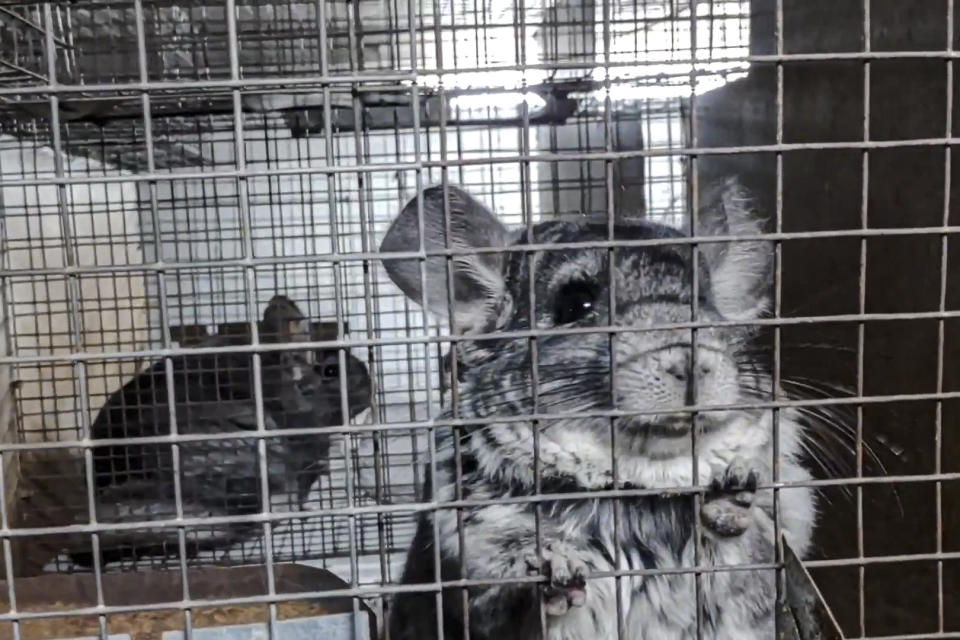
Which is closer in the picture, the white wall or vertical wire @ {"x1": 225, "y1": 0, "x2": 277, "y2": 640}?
vertical wire @ {"x1": 225, "y1": 0, "x2": 277, "y2": 640}

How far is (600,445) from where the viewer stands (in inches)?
68.4

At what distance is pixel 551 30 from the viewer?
4441mm

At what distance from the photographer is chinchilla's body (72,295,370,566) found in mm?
3473

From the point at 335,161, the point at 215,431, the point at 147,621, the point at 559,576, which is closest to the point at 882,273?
the point at 559,576

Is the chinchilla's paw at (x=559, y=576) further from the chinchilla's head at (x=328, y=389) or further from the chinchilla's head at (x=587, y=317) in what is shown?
the chinchilla's head at (x=328, y=389)

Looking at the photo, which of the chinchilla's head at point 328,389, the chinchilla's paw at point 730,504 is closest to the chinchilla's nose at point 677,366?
the chinchilla's paw at point 730,504

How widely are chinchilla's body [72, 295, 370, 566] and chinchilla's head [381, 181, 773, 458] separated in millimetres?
1523

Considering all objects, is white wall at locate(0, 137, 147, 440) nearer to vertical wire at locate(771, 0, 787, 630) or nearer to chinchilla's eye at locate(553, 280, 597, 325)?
chinchilla's eye at locate(553, 280, 597, 325)

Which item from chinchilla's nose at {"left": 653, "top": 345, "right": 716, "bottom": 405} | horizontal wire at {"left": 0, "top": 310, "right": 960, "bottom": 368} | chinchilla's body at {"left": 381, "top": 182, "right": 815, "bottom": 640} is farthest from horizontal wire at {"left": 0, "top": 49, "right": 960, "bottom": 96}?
chinchilla's nose at {"left": 653, "top": 345, "right": 716, "bottom": 405}

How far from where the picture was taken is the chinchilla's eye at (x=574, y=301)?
187cm

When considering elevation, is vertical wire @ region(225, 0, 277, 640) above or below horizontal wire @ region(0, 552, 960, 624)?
above

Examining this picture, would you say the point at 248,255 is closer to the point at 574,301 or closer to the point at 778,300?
the point at 778,300

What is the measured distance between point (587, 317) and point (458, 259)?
0.28 m

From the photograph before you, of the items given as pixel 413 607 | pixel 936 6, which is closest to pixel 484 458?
pixel 413 607
